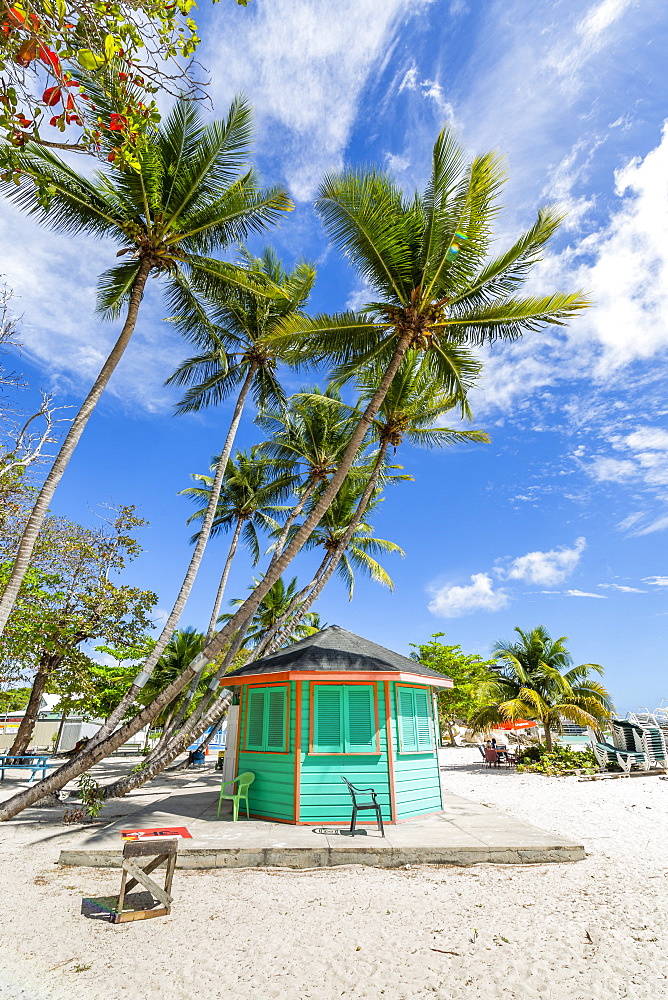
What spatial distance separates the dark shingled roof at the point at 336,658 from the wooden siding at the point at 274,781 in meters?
0.58

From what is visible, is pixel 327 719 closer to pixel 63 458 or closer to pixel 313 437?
pixel 63 458

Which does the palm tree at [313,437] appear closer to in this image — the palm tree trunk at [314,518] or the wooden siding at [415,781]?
the palm tree trunk at [314,518]

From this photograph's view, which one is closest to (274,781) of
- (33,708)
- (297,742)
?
(297,742)

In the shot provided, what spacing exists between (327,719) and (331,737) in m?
0.31

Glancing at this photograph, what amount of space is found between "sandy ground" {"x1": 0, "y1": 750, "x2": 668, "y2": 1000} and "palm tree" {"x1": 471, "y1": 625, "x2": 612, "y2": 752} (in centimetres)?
1440

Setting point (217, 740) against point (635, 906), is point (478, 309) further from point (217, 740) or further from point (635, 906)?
point (217, 740)

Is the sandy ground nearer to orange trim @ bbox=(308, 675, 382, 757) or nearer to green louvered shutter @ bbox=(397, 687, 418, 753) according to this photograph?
orange trim @ bbox=(308, 675, 382, 757)

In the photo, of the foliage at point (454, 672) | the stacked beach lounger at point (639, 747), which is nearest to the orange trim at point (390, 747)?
the stacked beach lounger at point (639, 747)

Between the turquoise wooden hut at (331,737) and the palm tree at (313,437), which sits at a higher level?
the palm tree at (313,437)

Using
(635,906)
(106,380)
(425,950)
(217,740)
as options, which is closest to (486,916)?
(425,950)

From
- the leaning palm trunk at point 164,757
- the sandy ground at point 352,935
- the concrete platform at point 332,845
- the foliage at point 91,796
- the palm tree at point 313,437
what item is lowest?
the sandy ground at point 352,935

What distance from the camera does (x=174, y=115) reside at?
32.7 feet

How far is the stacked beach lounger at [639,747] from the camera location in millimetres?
18641

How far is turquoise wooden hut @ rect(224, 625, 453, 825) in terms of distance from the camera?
936cm
